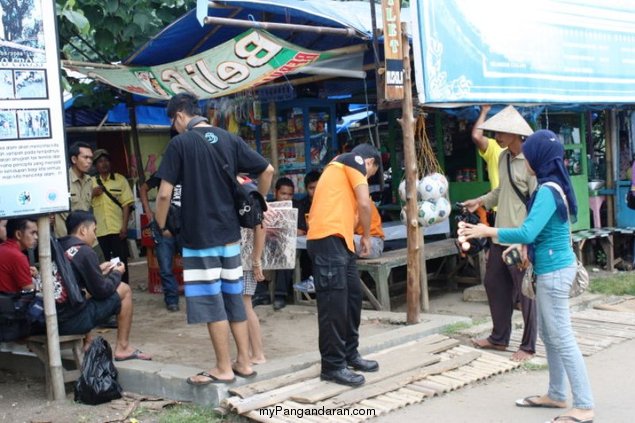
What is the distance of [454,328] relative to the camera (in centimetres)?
658

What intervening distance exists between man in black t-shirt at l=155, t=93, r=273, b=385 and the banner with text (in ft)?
4.85

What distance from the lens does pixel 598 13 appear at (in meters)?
8.94

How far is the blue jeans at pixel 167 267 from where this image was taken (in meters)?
7.97

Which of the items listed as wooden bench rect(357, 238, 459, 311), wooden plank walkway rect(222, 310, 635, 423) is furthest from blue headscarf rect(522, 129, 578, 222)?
wooden bench rect(357, 238, 459, 311)

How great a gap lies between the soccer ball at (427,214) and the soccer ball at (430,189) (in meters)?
0.10

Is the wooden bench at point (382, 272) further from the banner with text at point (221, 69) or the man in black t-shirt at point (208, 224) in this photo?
the man in black t-shirt at point (208, 224)

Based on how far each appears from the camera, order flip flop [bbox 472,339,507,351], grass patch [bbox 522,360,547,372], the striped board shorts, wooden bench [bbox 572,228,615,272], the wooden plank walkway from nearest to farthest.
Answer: the wooden plank walkway < the striped board shorts < grass patch [bbox 522,360,547,372] < flip flop [bbox 472,339,507,351] < wooden bench [bbox 572,228,615,272]

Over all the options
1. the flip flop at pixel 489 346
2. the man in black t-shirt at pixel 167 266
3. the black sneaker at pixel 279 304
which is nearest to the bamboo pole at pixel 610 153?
the flip flop at pixel 489 346

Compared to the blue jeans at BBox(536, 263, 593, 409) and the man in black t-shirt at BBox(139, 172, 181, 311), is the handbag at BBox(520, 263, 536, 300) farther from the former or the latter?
the man in black t-shirt at BBox(139, 172, 181, 311)

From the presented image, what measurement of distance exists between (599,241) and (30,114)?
750cm

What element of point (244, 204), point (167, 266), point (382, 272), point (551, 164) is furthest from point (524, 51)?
point (167, 266)

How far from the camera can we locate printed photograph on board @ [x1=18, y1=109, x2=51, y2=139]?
4992mm

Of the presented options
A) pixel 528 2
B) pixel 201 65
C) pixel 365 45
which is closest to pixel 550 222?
pixel 365 45

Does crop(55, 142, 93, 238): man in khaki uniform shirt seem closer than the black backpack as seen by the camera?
No
